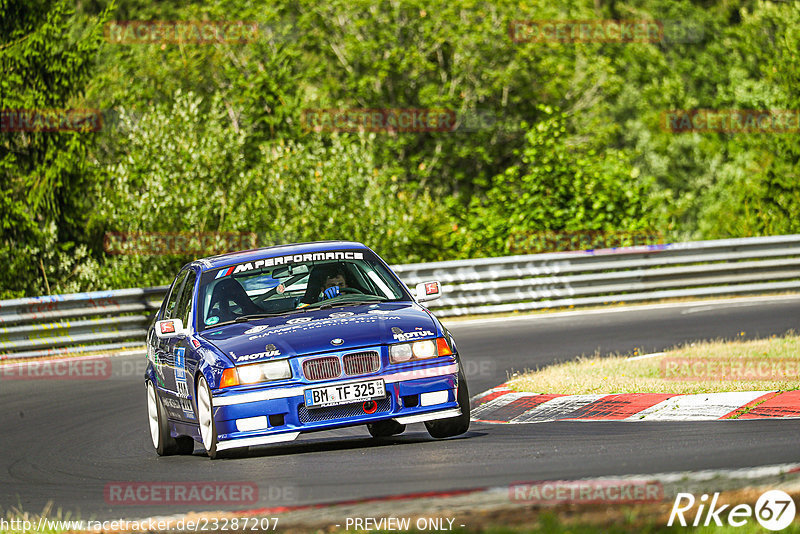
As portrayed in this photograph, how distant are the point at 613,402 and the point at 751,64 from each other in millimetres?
41406

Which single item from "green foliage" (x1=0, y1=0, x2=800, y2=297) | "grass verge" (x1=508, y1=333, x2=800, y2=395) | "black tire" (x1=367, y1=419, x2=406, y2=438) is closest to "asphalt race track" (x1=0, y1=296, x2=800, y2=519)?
"black tire" (x1=367, y1=419, x2=406, y2=438)

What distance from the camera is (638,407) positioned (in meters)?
9.85

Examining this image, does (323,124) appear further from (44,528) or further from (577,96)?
(44,528)

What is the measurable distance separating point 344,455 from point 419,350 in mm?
888

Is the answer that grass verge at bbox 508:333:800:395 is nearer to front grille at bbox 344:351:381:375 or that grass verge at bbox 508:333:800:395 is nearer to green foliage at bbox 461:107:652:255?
front grille at bbox 344:351:381:375

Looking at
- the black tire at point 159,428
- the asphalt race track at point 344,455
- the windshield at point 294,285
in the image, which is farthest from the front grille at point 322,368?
the black tire at point 159,428

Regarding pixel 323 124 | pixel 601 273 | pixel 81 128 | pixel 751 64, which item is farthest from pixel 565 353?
pixel 751 64

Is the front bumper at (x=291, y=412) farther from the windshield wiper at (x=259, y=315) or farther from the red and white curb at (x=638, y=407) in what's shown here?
the red and white curb at (x=638, y=407)

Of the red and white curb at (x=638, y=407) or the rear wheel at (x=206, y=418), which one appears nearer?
the rear wheel at (x=206, y=418)

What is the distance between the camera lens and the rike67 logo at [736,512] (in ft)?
16.8

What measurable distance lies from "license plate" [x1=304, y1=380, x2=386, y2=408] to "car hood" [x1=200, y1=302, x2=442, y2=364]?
262 millimetres

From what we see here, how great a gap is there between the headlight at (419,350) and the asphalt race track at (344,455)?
2.09 ft

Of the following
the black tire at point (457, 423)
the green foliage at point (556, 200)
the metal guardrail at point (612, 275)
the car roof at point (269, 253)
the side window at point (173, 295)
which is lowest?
the metal guardrail at point (612, 275)

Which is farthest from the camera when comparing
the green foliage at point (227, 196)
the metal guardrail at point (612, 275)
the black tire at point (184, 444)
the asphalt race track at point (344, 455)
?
the green foliage at point (227, 196)
